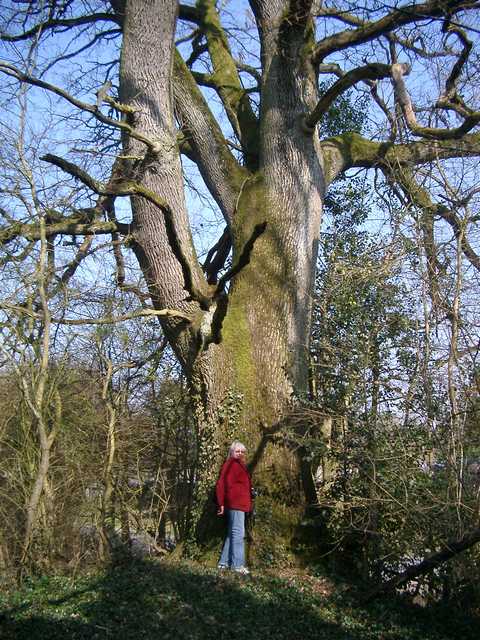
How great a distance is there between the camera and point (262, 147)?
9.43 metres

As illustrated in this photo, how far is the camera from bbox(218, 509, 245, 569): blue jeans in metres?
7.84

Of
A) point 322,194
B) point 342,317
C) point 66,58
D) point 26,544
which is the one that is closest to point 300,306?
point 342,317

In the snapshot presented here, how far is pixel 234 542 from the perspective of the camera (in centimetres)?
790

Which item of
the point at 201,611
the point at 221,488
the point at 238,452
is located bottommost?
the point at 201,611

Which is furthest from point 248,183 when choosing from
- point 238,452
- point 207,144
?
point 238,452

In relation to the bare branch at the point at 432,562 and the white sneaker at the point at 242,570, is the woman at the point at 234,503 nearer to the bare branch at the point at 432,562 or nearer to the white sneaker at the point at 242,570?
the white sneaker at the point at 242,570

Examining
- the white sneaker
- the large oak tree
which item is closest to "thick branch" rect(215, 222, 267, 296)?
the large oak tree

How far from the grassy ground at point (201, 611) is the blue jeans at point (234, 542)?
38cm

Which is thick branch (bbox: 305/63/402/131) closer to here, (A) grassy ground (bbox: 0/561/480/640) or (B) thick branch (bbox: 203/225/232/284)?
(B) thick branch (bbox: 203/225/232/284)

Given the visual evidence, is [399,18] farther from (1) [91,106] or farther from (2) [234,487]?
(2) [234,487]

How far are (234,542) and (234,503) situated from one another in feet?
1.54

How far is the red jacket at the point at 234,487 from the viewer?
7.84m

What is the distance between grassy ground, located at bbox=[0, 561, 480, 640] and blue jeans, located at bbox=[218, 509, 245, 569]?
376 millimetres

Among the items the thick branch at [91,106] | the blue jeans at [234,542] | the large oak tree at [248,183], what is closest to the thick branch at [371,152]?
the large oak tree at [248,183]
